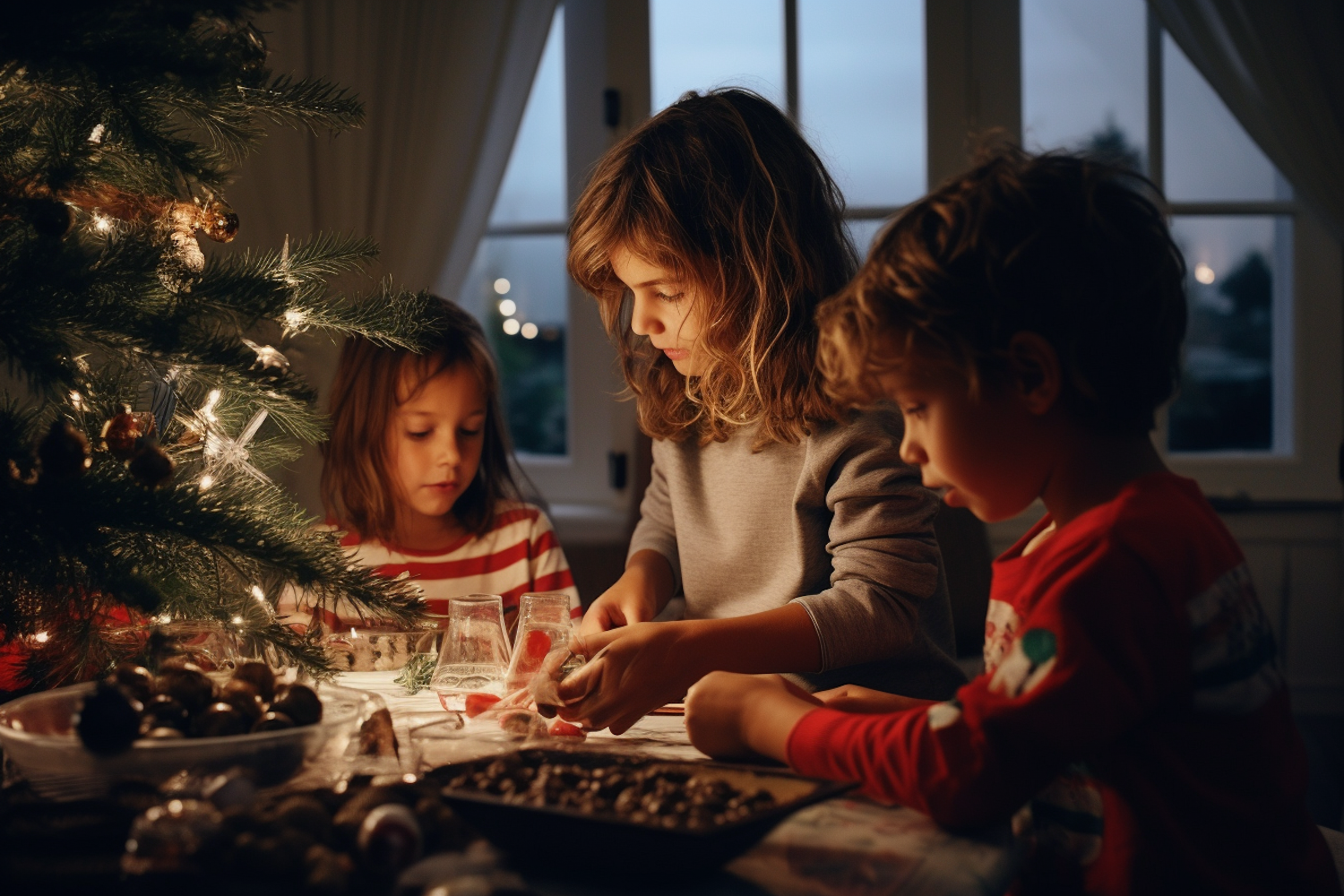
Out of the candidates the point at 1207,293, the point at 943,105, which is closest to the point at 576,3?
the point at 943,105

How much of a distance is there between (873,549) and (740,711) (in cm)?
40

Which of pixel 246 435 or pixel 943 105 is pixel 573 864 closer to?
pixel 246 435

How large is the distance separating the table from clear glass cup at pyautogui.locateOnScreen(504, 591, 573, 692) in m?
0.23

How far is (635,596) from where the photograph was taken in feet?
4.60

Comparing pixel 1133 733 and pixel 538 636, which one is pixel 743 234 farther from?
pixel 1133 733

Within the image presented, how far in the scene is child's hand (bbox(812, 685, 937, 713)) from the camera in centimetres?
91

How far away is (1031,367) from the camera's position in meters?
0.78

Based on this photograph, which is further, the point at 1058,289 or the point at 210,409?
the point at 210,409

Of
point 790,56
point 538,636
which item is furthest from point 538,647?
point 790,56

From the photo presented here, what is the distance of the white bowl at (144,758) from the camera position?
0.69m

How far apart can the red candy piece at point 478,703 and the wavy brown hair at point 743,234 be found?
509 mm

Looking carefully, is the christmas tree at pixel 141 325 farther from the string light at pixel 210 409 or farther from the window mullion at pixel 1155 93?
the window mullion at pixel 1155 93

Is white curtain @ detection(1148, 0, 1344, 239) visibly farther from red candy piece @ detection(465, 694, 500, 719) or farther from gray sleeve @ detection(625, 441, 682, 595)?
red candy piece @ detection(465, 694, 500, 719)

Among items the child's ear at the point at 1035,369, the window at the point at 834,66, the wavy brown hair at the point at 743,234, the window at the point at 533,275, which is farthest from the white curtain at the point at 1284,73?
the child's ear at the point at 1035,369
